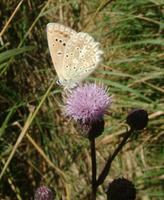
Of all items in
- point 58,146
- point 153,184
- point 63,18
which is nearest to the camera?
point 153,184

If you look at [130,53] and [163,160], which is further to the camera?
[130,53]

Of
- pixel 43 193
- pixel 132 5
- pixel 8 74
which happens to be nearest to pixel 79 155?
pixel 8 74

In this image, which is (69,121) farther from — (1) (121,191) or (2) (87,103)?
(1) (121,191)

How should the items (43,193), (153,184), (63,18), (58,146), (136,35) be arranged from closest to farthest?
1. (43,193)
2. (153,184)
3. (58,146)
4. (136,35)
5. (63,18)

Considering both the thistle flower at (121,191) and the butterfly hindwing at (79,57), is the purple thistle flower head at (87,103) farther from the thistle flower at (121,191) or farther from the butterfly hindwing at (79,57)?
the thistle flower at (121,191)

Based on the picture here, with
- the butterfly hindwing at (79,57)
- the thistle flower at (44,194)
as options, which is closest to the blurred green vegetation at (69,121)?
the butterfly hindwing at (79,57)

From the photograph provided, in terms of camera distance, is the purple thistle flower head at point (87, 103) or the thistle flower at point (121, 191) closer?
the thistle flower at point (121, 191)

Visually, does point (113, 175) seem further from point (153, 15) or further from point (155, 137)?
point (153, 15)

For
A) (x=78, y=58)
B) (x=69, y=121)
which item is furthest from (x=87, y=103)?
(x=69, y=121)
